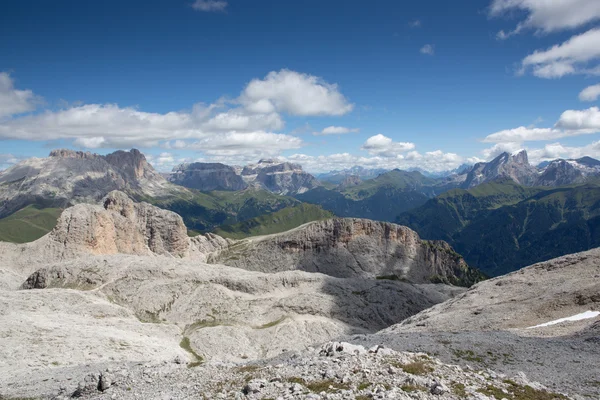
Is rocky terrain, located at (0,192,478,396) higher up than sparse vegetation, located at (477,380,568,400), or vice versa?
sparse vegetation, located at (477,380,568,400)

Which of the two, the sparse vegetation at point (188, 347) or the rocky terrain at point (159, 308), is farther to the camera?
the sparse vegetation at point (188, 347)

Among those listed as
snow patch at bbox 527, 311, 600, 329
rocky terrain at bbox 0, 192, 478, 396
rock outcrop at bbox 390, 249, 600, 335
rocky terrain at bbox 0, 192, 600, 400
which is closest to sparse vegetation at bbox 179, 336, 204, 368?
rocky terrain at bbox 0, 192, 478, 396

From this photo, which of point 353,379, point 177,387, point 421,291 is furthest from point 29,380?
point 421,291

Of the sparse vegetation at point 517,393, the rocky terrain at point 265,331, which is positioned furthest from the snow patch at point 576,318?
the sparse vegetation at point 517,393

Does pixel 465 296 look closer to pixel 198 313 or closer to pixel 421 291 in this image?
pixel 421 291

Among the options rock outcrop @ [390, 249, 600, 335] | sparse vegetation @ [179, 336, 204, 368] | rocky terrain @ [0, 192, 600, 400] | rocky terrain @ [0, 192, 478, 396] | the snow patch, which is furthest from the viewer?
sparse vegetation @ [179, 336, 204, 368]

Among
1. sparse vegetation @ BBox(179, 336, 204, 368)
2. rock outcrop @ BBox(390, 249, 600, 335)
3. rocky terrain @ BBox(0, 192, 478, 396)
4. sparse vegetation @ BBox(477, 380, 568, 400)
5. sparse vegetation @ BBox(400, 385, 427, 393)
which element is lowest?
sparse vegetation @ BBox(179, 336, 204, 368)

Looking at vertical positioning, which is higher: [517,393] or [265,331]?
[517,393]

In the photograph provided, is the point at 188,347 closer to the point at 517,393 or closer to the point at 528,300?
the point at 528,300

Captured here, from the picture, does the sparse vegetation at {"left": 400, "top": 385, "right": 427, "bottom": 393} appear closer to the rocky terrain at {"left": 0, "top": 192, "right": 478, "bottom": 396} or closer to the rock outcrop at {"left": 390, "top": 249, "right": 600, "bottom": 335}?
the rock outcrop at {"left": 390, "top": 249, "right": 600, "bottom": 335}

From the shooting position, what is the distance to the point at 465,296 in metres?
90.5

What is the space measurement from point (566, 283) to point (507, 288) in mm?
12851

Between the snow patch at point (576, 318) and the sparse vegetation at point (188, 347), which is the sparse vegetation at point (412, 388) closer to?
the snow patch at point (576, 318)

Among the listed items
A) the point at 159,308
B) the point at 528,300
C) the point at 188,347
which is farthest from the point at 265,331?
the point at 528,300
